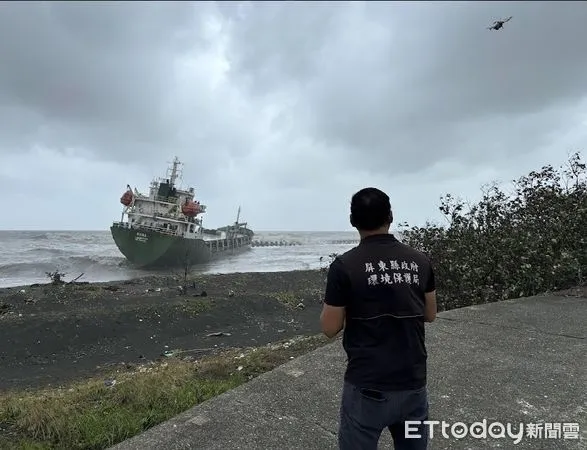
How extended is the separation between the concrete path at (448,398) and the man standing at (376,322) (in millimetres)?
1027

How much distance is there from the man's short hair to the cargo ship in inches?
1168

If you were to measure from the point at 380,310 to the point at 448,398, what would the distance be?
2.02 m

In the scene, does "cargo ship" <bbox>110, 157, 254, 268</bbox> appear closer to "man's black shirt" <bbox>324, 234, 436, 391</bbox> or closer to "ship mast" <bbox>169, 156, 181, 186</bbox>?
"ship mast" <bbox>169, 156, 181, 186</bbox>

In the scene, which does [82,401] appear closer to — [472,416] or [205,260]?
[472,416]

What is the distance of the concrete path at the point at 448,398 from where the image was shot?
312cm

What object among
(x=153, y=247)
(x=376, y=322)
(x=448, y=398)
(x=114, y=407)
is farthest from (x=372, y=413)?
(x=153, y=247)

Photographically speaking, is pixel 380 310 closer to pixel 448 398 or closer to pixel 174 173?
pixel 448 398

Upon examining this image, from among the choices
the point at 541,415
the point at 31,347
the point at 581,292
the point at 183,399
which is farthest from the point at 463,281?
the point at 31,347

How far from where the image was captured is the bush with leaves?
25.2ft

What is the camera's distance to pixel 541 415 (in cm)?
340

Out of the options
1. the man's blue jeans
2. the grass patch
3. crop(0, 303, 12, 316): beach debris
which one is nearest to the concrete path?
the grass patch

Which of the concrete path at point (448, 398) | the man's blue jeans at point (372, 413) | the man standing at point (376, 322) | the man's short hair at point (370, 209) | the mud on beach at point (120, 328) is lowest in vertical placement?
the mud on beach at point (120, 328)

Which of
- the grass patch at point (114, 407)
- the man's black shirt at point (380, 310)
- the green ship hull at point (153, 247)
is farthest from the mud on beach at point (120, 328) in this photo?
the green ship hull at point (153, 247)

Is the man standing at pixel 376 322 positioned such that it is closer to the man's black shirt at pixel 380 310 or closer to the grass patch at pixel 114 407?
the man's black shirt at pixel 380 310
